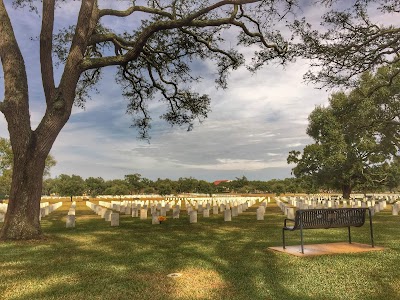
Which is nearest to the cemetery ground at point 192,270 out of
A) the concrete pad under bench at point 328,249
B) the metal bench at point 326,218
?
the concrete pad under bench at point 328,249

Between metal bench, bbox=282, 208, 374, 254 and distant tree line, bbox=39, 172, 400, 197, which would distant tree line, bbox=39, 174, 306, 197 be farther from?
metal bench, bbox=282, 208, 374, 254

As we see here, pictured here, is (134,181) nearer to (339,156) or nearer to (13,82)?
(339,156)

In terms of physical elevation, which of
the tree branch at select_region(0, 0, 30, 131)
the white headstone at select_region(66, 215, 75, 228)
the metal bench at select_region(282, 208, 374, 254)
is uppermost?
the tree branch at select_region(0, 0, 30, 131)

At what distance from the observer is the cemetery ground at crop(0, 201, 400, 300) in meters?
5.32

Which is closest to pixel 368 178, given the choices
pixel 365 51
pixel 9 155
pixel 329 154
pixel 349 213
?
pixel 329 154

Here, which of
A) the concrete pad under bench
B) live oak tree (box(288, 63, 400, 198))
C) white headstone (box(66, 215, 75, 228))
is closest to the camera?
the concrete pad under bench

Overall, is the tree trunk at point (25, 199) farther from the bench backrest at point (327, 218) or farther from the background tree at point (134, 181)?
the background tree at point (134, 181)

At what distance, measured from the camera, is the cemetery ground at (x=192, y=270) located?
5316mm

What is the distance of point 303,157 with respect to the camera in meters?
44.2

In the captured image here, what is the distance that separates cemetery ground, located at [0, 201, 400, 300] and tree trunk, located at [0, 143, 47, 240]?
1.96 ft

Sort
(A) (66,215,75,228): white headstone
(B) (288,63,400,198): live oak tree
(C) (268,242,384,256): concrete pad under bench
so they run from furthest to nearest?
(B) (288,63,400,198): live oak tree
(A) (66,215,75,228): white headstone
(C) (268,242,384,256): concrete pad under bench

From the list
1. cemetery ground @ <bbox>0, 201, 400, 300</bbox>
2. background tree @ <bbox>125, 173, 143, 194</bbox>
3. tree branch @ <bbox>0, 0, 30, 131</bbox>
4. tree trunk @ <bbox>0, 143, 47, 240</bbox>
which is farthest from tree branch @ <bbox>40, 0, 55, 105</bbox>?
background tree @ <bbox>125, 173, 143, 194</bbox>

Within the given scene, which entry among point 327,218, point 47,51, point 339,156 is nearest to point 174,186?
point 339,156

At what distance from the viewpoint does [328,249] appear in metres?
8.50
